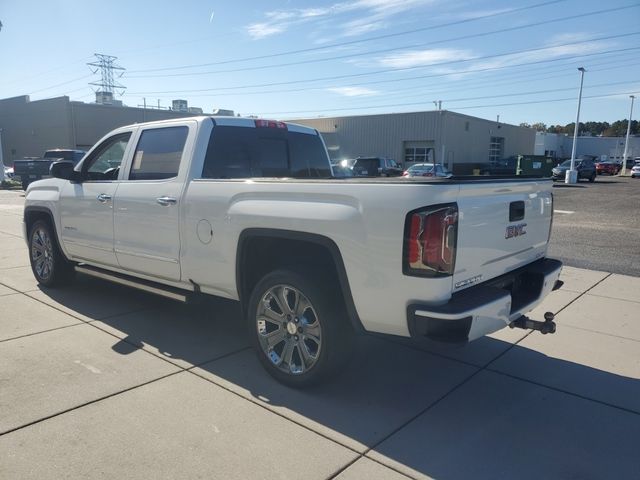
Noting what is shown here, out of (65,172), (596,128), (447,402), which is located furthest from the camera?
(596,128)

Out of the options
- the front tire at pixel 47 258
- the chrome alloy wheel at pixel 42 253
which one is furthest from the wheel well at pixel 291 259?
the chrome alloy wheel at pixel 42 253

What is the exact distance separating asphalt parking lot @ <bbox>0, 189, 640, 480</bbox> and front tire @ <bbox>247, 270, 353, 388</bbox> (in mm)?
187

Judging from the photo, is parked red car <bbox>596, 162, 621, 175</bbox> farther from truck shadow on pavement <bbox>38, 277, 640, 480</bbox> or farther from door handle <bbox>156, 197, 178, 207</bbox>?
door handle <bbox>156, 197, 178, 207</bbox>

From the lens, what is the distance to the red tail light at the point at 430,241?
9.70 ft

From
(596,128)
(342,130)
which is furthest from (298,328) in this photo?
(596,128)

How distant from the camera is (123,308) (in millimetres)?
5719

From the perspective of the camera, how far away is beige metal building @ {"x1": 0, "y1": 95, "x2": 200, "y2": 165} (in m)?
43.8

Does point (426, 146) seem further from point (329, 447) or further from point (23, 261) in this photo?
point (329, 447)

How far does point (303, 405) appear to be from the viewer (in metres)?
3.56

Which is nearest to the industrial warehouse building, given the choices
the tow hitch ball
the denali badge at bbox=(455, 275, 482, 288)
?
the tow hitch ball

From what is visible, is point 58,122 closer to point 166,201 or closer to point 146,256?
point 146,256

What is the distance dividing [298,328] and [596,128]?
561 feet

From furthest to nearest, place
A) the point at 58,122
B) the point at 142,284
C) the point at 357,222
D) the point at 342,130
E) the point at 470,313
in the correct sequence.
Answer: the point at 342,130 → the point at 58,122 → the point at 142,284 → the point at 357,222 → the point at 470,313

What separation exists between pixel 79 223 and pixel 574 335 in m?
5.26
